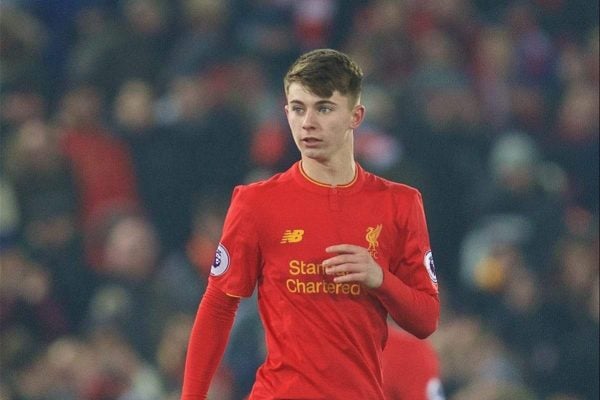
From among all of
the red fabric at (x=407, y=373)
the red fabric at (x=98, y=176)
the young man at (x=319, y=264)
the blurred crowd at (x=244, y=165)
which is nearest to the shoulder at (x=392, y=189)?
the young man at (x=319, y=264)

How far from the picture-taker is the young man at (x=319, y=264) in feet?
10.7

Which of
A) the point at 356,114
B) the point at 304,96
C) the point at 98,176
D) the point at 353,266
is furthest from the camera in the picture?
the point at 98,176

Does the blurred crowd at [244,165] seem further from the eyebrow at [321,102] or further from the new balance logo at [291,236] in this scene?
the eyebrow at [321,102]

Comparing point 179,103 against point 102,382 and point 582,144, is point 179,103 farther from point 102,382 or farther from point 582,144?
point 582,144

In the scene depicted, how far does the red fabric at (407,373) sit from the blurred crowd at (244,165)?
1.83 meters

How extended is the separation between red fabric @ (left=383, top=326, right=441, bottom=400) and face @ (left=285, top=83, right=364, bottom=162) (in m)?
1.19

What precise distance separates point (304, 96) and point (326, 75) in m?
0.07

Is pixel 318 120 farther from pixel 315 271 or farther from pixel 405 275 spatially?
pixel 405 275

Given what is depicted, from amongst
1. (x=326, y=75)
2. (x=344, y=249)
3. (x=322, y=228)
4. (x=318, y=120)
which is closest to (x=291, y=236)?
(x=322, y=228)

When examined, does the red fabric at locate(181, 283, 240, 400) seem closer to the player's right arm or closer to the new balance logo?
the player's right arm

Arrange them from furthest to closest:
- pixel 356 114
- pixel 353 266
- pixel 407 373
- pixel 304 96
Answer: pixel 407 373 < pixel 356 114 < pixel 304 96 < pixel 353 266

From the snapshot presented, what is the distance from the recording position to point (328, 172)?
11.1 ft

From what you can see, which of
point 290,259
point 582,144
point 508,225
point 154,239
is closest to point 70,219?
point 154,239

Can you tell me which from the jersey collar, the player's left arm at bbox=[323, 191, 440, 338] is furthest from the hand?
the jersey collar
